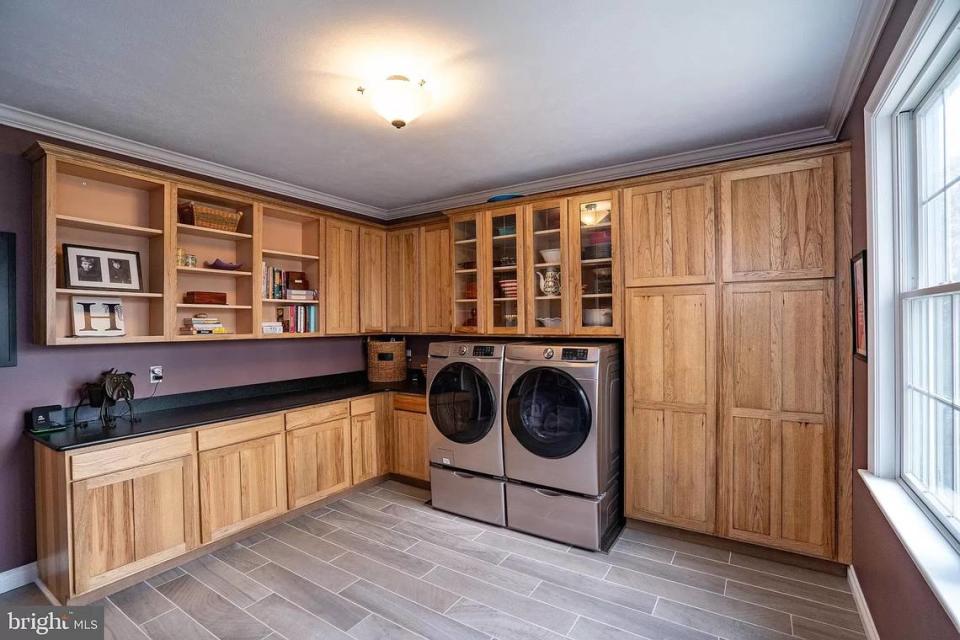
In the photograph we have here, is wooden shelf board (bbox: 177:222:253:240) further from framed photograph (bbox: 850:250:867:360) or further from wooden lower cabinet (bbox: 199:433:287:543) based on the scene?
framed photograph (bbox: 850:250:867:360)

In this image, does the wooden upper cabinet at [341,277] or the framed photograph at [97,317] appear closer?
the framed photograph at [97,317]

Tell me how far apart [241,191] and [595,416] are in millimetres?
2985

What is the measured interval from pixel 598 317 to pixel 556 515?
54.3 inches

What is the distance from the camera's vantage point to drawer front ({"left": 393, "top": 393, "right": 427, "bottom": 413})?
154 inches

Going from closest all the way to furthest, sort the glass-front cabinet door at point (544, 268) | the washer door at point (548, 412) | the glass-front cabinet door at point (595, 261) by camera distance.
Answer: the washer door at point (548, 412) → the glass-front cabinet door at point (595, 261) → the glass-front cabinet door at point (544, 268)

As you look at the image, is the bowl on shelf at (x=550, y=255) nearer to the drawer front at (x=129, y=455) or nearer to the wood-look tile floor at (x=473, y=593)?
the wood-look tile floor at (x=473, y=593)

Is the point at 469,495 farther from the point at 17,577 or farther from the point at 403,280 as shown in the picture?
the point at 17,577

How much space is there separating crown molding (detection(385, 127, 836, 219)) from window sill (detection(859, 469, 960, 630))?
209cm

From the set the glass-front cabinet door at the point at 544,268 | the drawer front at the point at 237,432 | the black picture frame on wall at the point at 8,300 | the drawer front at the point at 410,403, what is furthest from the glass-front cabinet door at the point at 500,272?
the black picture frame on wall at the point at 8,300

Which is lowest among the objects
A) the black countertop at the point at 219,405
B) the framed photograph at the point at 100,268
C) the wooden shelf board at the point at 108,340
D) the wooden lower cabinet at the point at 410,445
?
the wooden lower cabinet at the point at 410,445

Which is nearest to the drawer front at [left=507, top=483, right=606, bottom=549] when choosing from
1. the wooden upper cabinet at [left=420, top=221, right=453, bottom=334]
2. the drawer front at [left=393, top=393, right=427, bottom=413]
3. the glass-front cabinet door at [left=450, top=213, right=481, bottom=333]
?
the drawer front at [left=393, top=393, right=427, bottom=413]

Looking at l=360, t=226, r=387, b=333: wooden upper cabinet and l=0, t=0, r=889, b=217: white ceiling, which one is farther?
l=360, t=226, r=387, b=333: wooden upper cabinet

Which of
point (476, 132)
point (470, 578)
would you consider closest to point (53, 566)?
point (470, 578)

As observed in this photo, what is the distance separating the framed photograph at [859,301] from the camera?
2074mm
